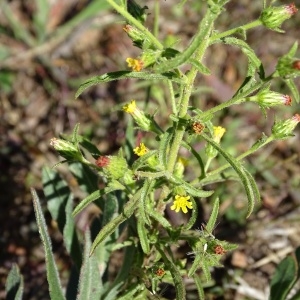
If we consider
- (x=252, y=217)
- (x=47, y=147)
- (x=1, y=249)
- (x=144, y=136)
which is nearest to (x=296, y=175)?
(x=252, y=217)

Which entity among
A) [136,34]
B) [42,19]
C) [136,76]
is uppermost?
[42,19]

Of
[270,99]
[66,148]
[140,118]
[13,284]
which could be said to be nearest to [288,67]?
[270,99]

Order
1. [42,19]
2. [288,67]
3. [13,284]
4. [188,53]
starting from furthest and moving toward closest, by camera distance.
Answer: [42,19] → [13,284] → [288,67] → [188,53]

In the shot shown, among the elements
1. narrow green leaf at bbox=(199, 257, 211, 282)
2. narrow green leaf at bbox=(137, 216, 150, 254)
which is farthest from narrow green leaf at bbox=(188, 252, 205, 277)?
narrow green leaf at bbox=(137, 216, 150, 254)

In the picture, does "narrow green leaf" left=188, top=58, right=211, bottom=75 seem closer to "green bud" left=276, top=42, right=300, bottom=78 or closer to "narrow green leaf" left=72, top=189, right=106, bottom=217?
"green bud" left=276, top=42, right=300, bottom=78

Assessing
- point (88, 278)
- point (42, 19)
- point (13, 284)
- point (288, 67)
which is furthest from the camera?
point (42, 19)

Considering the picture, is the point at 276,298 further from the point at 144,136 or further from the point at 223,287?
the point at 144,136

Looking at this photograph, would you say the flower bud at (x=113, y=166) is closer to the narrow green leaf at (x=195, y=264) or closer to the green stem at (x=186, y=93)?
the green stem at (x=186, y=93)

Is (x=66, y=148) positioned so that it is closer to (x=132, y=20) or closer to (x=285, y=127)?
(x=132, y=20)

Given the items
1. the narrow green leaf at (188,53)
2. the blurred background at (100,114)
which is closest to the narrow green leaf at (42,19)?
the blurred background at (100,114)
